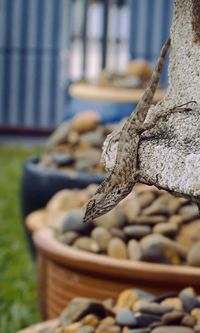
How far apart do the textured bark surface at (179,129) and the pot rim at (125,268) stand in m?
0.96

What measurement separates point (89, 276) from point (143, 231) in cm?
21

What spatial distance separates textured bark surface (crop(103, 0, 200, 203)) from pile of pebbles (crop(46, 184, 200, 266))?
1.08m

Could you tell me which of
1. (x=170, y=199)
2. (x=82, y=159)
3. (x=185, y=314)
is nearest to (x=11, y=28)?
(x=82, y=159)

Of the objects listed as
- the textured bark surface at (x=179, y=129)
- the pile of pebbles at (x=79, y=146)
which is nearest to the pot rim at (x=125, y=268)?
the textured bark surface at (x=179, y=129)

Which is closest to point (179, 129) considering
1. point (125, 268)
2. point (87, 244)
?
point (125, 268)

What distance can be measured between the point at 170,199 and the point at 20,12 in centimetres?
648

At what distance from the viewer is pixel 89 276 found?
260 cm

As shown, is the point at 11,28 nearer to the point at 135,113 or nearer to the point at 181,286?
the point at 181,286

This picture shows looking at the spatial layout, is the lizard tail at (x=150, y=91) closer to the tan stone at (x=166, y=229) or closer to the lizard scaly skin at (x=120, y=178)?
the lizard scaly skin at (x=120, y=178)

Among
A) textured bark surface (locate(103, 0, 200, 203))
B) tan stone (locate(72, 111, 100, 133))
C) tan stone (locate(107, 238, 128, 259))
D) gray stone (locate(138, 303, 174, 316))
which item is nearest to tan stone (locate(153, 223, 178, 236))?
tan stone (locate(107, 238, 128, 259))

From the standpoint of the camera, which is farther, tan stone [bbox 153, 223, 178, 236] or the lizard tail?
tan stone [bbox 153, 223, 178, 236]

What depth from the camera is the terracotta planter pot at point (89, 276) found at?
8.14 feet

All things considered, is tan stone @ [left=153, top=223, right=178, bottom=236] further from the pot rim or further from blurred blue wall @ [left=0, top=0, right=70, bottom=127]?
blurred blue wall @ [left=0, top=0, right=70, bottom=127]

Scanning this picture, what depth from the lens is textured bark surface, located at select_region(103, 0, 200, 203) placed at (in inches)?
53.3
